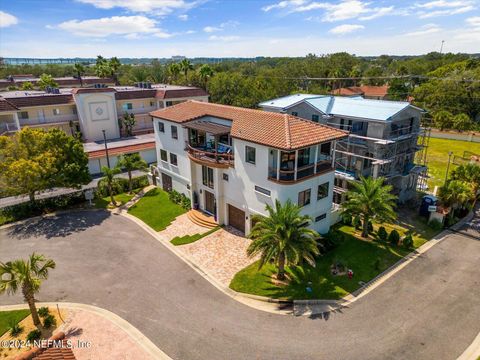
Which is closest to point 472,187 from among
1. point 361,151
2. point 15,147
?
point 361,151

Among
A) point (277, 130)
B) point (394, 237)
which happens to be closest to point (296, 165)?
point (277, 130)

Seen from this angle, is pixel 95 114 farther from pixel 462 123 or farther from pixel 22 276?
pixel 462 123

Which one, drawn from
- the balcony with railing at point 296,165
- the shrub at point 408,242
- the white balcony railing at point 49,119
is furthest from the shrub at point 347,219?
the white balcony railing at point 49,119

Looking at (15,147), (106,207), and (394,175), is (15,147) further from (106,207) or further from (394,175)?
(394,175)

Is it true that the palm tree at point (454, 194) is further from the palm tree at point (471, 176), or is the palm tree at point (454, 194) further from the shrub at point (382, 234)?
the shrub at point (382, 234)

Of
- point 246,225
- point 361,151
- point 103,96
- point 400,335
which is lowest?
point 400,335

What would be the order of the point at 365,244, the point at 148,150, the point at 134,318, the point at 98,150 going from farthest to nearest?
the point at 148,150
the point at 98,150
the point at 365,244
the point at 134,318
